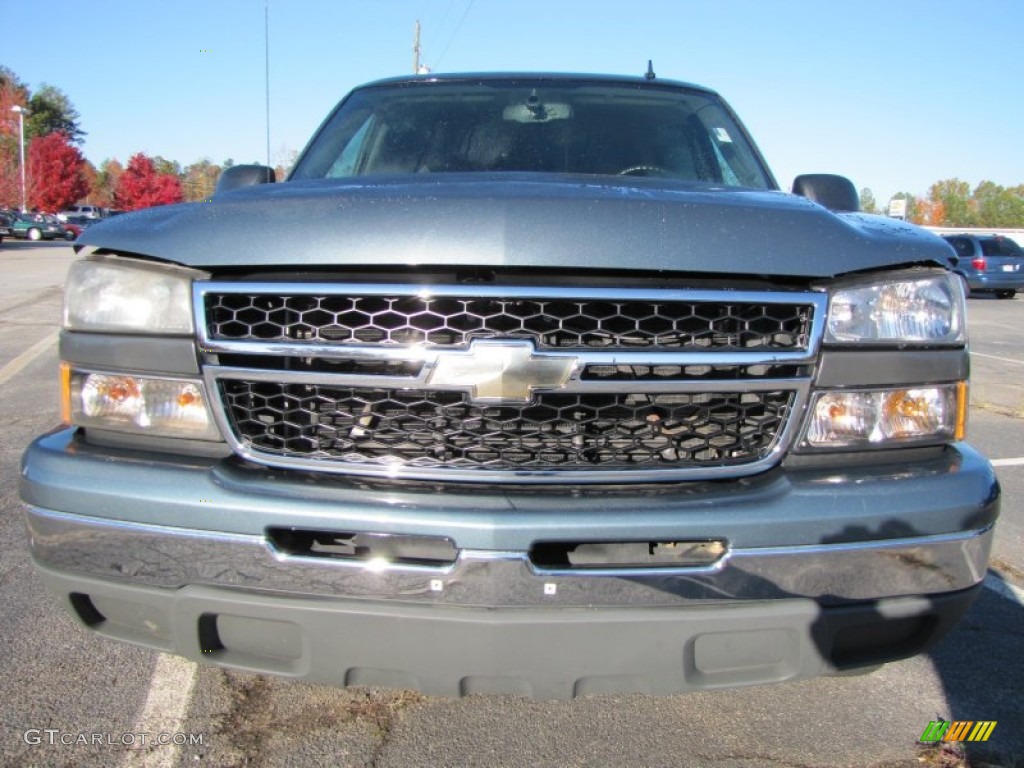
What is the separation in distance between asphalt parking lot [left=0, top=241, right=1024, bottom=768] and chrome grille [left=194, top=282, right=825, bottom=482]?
2.43 feet

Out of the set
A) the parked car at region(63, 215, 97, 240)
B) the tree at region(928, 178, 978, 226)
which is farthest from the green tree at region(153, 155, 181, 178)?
the tree at region(928, 178, 978, 226)

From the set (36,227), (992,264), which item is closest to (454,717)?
(992,264)

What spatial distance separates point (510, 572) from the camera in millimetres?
1718

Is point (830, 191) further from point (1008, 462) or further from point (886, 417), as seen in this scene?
point (1008, 462)

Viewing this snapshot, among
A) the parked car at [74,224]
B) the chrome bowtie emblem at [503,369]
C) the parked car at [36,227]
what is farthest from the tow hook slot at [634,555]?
the parked car at [74,224]

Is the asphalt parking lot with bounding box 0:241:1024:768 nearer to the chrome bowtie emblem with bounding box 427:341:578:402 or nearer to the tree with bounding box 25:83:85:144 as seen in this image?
the chrome bowtie emblem with bounding box 427:341:578:402

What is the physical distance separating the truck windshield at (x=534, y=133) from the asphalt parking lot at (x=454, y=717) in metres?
1.79

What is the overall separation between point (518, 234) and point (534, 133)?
166 centimetres

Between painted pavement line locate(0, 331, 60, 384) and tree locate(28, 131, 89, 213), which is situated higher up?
tree locate(28, 131, 89, 213)

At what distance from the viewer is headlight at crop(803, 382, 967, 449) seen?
191cm

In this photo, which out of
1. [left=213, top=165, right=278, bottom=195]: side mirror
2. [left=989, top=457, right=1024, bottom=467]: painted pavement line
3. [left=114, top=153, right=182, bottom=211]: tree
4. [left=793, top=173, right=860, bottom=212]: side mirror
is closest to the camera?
[left=793, top=173, right=860, bottom=212]: side mirror

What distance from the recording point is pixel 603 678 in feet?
5.89

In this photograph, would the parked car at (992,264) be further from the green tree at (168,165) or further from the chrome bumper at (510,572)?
the green tree at (168,165)

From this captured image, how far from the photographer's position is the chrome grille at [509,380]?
1.80 meters
